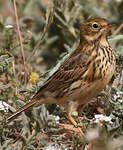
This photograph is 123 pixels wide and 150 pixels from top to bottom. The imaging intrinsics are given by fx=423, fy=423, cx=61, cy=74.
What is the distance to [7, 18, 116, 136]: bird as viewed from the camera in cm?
404

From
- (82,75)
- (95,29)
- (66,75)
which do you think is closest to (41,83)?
(66,75)

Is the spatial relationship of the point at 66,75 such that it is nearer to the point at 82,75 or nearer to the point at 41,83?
the point at 82,75

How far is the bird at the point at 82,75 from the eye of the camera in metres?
4.04

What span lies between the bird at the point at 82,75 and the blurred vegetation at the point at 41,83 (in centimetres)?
15

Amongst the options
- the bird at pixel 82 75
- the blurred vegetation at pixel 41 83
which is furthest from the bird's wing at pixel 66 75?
the blurred vegetation at pixel 41 83

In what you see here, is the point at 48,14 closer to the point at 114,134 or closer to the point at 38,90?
the point at 38,90


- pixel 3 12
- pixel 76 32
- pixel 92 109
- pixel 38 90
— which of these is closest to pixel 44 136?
pixel 38 90

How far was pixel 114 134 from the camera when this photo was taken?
3047 millimetres

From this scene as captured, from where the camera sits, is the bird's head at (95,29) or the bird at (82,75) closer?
the bird at (82,75)

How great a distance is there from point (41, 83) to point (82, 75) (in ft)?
2.18

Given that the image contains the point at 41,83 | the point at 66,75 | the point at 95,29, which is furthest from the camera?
the point at 41,83

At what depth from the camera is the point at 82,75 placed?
4133mm

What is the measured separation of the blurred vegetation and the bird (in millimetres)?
147

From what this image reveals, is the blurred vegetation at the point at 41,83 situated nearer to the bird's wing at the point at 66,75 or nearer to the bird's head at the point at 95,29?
the bird's wing at the point at 66,75
